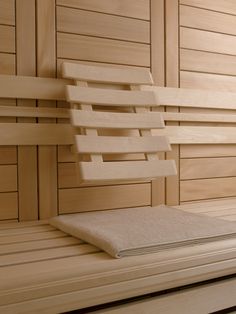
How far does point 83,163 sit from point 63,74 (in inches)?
13.4

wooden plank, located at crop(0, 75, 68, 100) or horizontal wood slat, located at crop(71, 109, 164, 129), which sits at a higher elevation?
wooden plank, located at crop(0, 75, 68, 100)

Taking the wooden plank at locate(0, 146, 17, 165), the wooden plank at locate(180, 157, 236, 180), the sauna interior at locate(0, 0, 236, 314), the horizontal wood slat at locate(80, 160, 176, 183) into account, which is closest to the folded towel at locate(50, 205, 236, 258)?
the sauna interior at locate(0, 0, 236, 314)

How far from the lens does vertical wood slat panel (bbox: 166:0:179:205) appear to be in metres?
1.65

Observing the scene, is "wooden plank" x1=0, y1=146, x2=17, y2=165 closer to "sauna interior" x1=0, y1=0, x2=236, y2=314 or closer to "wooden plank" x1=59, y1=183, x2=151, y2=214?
"sauna interior" x1=0, y1=0, x2=236, y2=314

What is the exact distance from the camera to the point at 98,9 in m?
1.51

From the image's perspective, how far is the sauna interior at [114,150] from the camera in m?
0.90

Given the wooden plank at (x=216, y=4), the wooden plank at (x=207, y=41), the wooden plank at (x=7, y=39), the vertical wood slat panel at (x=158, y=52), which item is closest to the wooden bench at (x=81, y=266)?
the wooden plank at (x=7, y=39)

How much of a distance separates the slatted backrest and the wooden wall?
296 millimetres

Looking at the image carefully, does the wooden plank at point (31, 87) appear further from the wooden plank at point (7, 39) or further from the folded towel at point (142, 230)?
the folded towel at point (142, 230)

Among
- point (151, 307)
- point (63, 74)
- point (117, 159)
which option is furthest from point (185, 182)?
point (151, 307)

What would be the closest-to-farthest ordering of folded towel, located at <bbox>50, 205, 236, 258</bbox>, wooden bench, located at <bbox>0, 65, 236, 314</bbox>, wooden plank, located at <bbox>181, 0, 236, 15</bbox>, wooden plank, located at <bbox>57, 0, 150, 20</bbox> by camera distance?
wooden bench, located at <bbox>0, 65, 236, 314</bbox> < folded towel, located at <bbox>50, 205, 236, 258</bbox> < wooden plank, located at <bbox>57, 0, 150, 20</bbox> < wooden plank, located at <bbox>181, 0, 236, 15</bbox>

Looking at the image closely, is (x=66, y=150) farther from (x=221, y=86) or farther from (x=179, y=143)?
(x=221, y=86)

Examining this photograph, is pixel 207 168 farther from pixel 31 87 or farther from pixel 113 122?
pixel 31 87

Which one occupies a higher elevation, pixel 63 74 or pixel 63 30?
pixel 63 30
